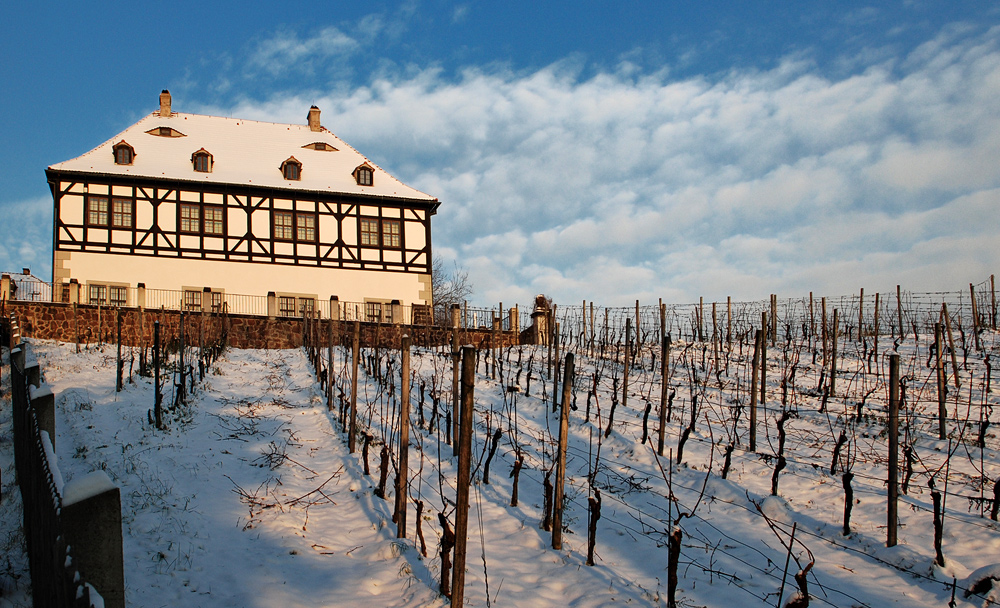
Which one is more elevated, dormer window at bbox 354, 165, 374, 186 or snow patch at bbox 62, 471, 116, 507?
dormer window at bbox 354, 165, 374, 186

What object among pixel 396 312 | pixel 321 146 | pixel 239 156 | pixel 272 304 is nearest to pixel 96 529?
pixel 396 312

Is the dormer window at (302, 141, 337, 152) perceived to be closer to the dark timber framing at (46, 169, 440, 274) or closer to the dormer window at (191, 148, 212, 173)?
the dark timber framing at (46, 169, 440, 274)

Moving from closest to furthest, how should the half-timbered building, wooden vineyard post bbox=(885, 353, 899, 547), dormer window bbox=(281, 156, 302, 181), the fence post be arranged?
wooden vineyard post bbox=(885, 353, 899, 547), the half-timbered building, the fence post, dormer window bbox=(281, 156, 302, 181)

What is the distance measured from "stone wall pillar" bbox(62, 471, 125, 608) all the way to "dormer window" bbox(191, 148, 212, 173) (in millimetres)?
25720

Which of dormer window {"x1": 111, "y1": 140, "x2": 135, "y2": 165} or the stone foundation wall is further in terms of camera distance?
dormer window {"x1": 111, "y1": 140, "x2": 135, "y2": 165}

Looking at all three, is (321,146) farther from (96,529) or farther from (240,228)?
(96,529)

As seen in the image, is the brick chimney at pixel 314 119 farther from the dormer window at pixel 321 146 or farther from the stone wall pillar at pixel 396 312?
the stone wall pillar at pixel 396 312

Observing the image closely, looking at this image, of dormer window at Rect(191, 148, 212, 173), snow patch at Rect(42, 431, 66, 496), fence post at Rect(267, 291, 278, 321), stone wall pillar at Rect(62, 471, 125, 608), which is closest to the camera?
stone wall pillar at Rect(62, 471, 125, 608)

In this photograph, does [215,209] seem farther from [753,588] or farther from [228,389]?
[753,588]

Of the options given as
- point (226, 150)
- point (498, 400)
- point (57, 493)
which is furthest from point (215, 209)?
point (57, 493)

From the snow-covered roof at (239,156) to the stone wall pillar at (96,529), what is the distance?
2491 centimetres

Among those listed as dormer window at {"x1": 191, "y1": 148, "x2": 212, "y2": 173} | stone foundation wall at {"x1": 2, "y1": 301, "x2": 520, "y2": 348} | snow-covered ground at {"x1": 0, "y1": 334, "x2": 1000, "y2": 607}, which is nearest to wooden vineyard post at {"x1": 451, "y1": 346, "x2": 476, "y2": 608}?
snow-covered ground at {"x1": 0, "y1": 334, "x2": 1000, "y2": 607}

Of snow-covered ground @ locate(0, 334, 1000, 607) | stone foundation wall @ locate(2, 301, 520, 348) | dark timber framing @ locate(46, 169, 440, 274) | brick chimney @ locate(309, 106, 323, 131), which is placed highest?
brick chimney @ locate(309, 106, 323, 131)

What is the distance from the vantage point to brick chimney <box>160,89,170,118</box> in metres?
27.9
